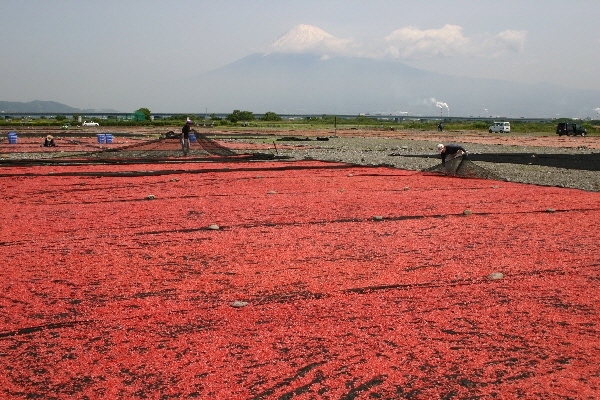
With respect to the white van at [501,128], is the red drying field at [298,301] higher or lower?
lower

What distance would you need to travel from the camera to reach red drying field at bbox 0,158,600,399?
5.12m

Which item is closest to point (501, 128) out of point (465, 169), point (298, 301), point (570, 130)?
point (570, 130)

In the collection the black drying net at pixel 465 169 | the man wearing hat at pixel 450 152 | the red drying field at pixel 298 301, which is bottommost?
the red drying field at pixel 298 301

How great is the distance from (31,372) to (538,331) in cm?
465

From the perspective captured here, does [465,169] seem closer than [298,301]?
No

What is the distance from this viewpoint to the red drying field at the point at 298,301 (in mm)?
5125

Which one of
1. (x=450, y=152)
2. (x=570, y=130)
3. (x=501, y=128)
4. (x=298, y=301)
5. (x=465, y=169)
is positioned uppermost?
(x=501, y=128)

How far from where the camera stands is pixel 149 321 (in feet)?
21.2

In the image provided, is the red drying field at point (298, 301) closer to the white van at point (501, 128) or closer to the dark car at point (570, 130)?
the dark car at point (570, 130)

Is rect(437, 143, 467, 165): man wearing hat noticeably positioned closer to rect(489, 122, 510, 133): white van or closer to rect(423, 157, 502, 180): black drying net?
rect(423, 157, 502, 180): black drying net

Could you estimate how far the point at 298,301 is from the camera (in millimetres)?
7188

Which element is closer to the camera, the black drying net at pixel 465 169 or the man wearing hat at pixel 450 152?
the black drying net at pixel 465 169

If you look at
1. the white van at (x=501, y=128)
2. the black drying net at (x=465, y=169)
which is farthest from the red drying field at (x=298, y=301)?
the white van at (x=501, y=128)

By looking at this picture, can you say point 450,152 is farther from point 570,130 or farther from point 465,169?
point 570,130
